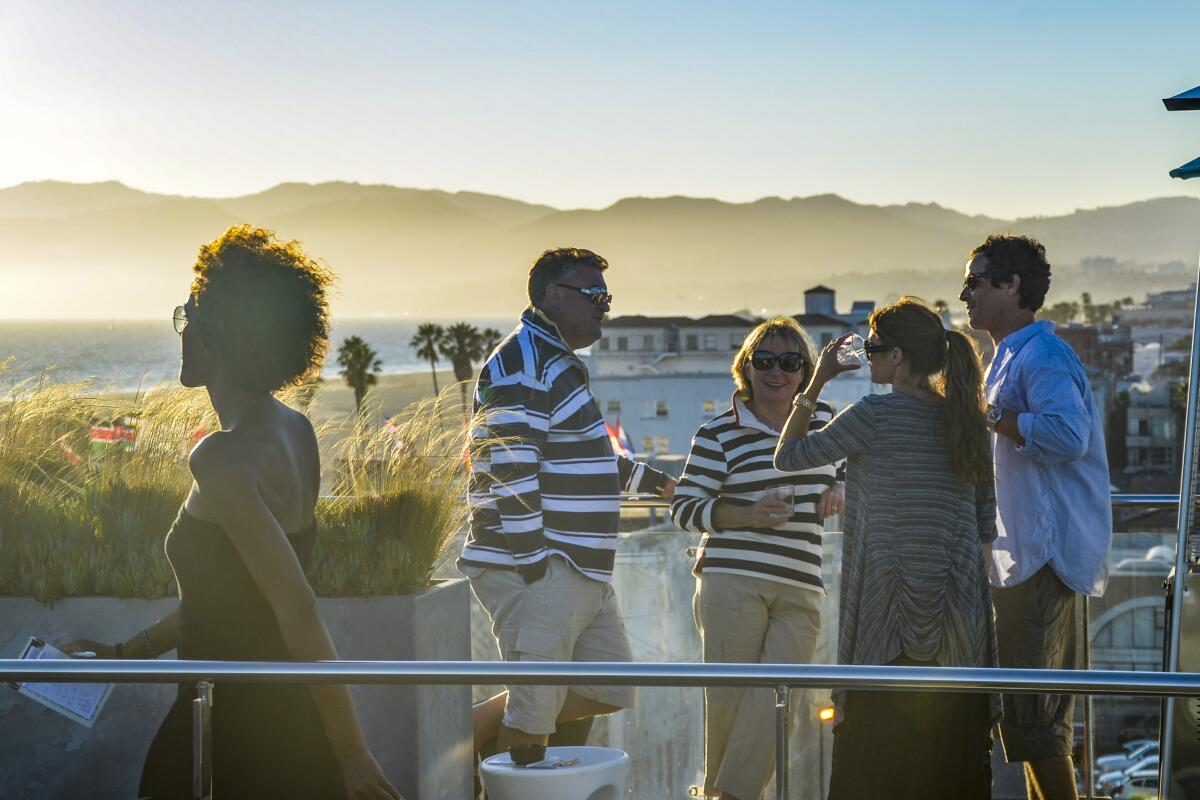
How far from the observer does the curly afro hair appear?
9.71 feet

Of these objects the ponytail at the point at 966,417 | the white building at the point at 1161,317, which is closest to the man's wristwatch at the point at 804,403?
the ponytail at the point at 966,417

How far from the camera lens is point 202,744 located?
306 cm

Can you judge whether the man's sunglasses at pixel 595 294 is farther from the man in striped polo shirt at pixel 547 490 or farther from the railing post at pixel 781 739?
the railing post at pixel 781 739

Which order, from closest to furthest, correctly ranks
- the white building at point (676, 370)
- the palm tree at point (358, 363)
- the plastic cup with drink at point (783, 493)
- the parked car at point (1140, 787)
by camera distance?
1. the parked car at point (1140, 787)
2. the plastic cup with drink at point (783, 493)
3. the palm tree at point (358, 363)
4. the white building at point (676, 370)

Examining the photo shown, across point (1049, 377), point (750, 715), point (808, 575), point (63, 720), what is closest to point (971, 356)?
point (1049, 377)

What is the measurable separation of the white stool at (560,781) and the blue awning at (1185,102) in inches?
104

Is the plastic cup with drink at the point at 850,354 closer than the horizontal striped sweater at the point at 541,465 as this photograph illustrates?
No

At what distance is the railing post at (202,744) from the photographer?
3018 mm

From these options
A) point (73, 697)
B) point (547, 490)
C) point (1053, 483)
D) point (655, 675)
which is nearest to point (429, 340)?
point (547, 490)

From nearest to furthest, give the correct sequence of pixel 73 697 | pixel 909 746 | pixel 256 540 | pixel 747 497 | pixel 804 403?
1. pixel 256 540
2. pixel 909 746
3. pixel 73 697
4. pixel 804 403
5. pixel 747 497

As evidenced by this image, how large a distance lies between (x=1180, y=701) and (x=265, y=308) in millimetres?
2778

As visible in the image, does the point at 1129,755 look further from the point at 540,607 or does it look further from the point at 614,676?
the point at 614,676

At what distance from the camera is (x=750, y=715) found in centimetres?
317

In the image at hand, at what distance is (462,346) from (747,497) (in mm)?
90215
